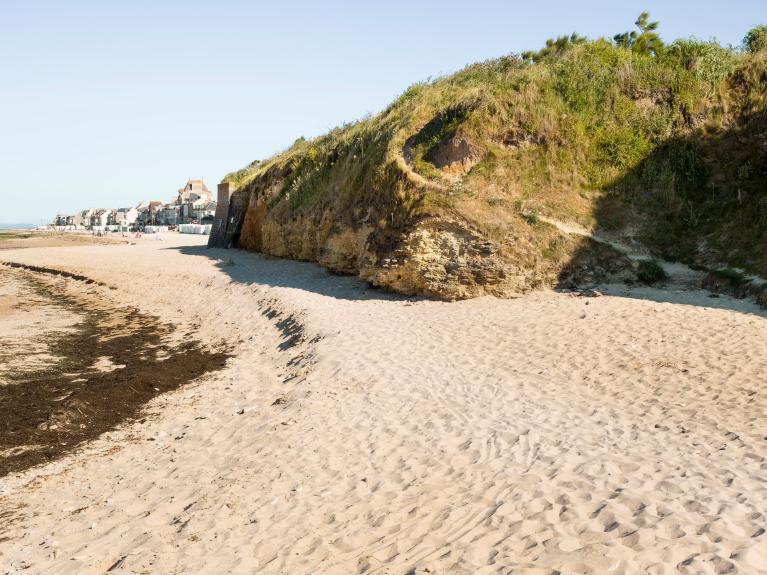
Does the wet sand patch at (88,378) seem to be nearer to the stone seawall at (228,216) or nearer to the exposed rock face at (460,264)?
the exposed rock face at (460,264)

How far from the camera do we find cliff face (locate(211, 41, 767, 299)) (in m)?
16.8


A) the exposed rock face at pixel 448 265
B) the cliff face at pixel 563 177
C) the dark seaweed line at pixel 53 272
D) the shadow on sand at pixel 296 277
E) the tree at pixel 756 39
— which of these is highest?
the tree at pixel 756 39

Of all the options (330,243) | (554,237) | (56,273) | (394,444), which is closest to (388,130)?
(330,243)

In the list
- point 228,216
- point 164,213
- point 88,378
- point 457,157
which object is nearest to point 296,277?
point 457,157

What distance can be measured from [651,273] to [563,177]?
4216mm

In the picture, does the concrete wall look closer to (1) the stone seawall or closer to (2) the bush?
(1) the stone seawall

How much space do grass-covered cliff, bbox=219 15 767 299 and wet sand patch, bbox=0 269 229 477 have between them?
6.67m

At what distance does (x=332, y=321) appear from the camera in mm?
15438

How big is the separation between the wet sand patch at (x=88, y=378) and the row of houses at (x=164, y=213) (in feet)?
282

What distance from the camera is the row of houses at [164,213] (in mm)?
112188

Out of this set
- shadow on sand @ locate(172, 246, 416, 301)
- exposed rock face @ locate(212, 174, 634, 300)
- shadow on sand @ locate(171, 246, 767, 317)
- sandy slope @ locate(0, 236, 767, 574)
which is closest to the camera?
sandy slope @ locate(0, 236, 767, 574)

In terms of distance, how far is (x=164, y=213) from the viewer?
419 ft

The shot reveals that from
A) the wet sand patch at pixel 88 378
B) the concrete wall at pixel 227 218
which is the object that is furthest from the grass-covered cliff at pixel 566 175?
the concrete wall at pixel 227 218

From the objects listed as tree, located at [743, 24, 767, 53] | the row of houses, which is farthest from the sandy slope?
the row of houses
